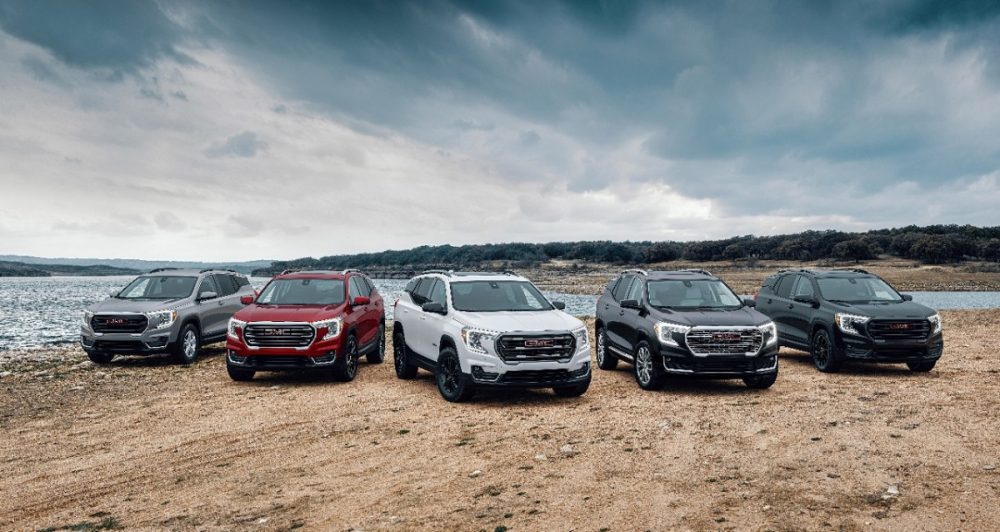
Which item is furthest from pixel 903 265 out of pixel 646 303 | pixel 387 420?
pixel 387 420

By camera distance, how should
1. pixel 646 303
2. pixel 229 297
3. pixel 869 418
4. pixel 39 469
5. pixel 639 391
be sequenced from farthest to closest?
1. pixel 229 297
2. pixel 646 303
3. pixel 639 391
4. pixel 869 418
5. pixel 39 469

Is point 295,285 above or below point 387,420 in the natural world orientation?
above

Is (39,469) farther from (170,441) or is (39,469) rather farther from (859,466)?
(859,466)

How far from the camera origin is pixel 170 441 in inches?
336

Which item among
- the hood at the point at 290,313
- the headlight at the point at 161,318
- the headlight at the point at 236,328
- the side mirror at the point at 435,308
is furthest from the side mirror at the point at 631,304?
the headlight at the point at 161,318

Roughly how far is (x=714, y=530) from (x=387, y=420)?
5.27 meters

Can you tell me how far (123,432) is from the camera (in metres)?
9.13

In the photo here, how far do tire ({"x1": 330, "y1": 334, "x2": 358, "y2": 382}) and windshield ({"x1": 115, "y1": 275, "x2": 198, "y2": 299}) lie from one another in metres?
5.46

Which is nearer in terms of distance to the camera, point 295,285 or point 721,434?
point 721,434

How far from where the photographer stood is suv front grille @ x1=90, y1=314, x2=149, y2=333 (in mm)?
14672

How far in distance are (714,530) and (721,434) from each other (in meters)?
3.29

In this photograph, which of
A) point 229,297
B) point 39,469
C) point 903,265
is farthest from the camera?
point 903,265

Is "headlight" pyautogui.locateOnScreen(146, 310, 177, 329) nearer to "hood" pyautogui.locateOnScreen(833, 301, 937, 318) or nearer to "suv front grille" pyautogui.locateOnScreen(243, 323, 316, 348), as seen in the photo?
"suv front grille" pyautogui.locateOnScreen(243, 323, 316, 348)

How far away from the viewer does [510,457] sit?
7383mm
